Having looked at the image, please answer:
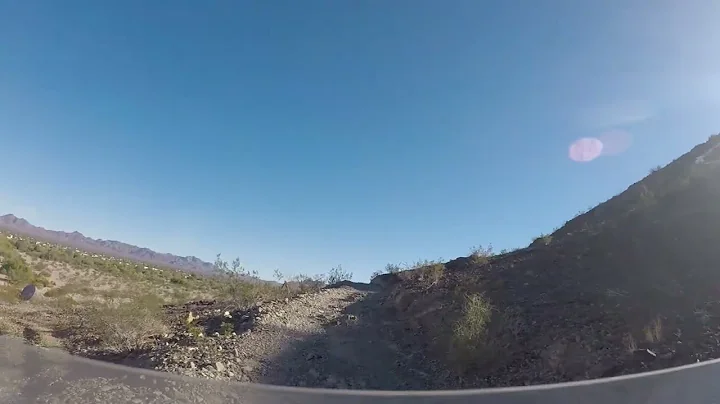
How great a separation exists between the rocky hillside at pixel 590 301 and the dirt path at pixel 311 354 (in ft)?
2.47

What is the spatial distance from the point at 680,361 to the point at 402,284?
10379mm

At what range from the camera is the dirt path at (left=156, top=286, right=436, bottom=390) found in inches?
315

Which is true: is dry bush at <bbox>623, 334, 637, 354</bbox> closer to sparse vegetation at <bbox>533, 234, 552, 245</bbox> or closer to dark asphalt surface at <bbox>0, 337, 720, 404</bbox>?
dark asphalt surface at <bbox>0, 337, 720, 404</bbox>

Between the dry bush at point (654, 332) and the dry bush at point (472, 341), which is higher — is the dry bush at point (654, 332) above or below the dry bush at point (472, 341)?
above

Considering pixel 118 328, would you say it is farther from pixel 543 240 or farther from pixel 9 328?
pixel 543 240

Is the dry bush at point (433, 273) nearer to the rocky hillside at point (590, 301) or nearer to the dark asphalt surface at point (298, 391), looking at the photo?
the rocky hillside at point (590, 301)

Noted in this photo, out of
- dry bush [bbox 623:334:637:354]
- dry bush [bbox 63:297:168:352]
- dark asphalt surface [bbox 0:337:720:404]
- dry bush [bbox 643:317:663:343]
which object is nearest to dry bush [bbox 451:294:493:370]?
dry bush [bbox 623:334:637:354]

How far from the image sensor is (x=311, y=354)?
9.36 m

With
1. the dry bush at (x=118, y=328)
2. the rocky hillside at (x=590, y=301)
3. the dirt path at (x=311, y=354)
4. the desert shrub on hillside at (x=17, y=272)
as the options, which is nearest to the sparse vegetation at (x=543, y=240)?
the rocky hillside at (x=590, y=301)

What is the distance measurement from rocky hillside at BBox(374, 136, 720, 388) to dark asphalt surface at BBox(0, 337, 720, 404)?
145 inches

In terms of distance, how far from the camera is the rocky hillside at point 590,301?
7312 mm

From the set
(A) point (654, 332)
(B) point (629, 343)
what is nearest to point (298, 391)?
(B) point (629, 343)

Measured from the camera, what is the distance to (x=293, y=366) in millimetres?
8703

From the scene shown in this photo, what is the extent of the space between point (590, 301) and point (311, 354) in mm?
5472
